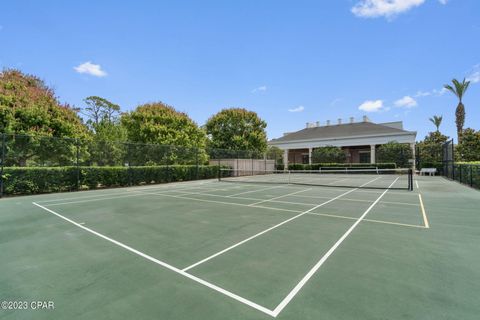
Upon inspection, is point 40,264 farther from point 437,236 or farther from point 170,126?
point 170,126

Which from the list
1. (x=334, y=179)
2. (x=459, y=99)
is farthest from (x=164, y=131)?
(x=459, y=99)

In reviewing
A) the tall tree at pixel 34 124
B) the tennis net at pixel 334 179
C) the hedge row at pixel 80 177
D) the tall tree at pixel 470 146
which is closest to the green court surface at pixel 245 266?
the hedge row at pixel 80 177

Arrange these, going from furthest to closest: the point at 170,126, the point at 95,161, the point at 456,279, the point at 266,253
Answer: the point at 170,126, the point at 95,161, the point at 266,253, the point at 456,279

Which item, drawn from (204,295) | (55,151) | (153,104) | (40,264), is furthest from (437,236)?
(153,104)

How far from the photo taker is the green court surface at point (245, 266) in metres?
2.53

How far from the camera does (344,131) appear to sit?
4041 centimetres

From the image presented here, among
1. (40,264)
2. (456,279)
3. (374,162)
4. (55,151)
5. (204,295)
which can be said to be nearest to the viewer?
(204,295)

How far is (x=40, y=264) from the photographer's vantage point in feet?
12.1

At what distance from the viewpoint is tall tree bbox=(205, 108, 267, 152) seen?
33250 mm

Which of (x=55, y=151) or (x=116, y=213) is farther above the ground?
(x=55, y=151)

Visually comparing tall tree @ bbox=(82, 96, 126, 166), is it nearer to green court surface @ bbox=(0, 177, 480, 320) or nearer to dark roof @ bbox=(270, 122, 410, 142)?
green court surface @ bbox=(0, 177, 480, 320)

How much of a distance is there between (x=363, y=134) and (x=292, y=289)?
38364 millimetres

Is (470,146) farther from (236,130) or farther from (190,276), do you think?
(190,276)

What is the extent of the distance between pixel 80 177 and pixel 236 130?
21967 millimetres
